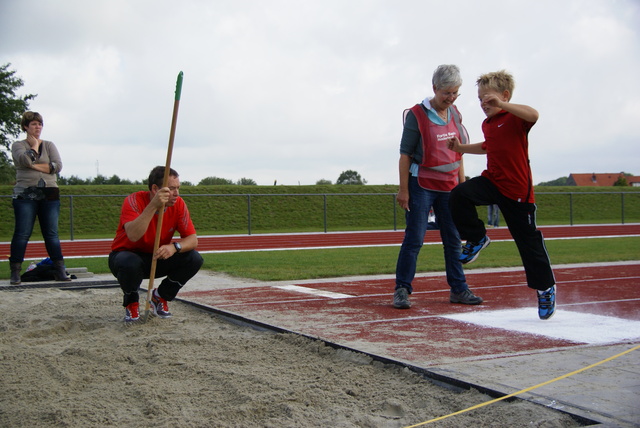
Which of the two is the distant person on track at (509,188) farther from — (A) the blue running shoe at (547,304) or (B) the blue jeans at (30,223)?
(B) the blue jeans at (30,223)

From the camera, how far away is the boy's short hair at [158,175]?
17.1ft

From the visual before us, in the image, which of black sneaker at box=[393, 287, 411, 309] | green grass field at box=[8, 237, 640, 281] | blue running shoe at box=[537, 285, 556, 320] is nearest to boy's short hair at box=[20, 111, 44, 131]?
green grass field at box=[8, 237, 640, 281]

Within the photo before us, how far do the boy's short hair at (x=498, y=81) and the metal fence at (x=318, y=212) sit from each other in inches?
746

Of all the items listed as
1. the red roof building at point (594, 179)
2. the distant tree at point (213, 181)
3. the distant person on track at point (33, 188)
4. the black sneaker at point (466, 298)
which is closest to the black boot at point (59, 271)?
the distant person on track at point (33, 188)

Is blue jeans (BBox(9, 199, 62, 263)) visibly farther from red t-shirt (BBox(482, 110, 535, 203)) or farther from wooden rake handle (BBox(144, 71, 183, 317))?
red t-shirt (BBox(482, 110, 535, 203))

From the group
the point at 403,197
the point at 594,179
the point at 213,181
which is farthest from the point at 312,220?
the point at 594,179

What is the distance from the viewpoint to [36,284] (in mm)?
7711

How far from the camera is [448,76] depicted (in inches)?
223

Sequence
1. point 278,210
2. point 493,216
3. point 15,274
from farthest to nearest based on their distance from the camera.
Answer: point 278,210, point 493,216, point 15,274

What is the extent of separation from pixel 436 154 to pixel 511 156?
105 cm

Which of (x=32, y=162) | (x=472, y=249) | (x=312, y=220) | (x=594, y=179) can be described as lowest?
(x=472, y=249)

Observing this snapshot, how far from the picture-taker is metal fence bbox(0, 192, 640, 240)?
971 inches

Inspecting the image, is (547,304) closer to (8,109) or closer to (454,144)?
(454,144)

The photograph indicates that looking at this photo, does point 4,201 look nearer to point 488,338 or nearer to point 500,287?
point 500,287
